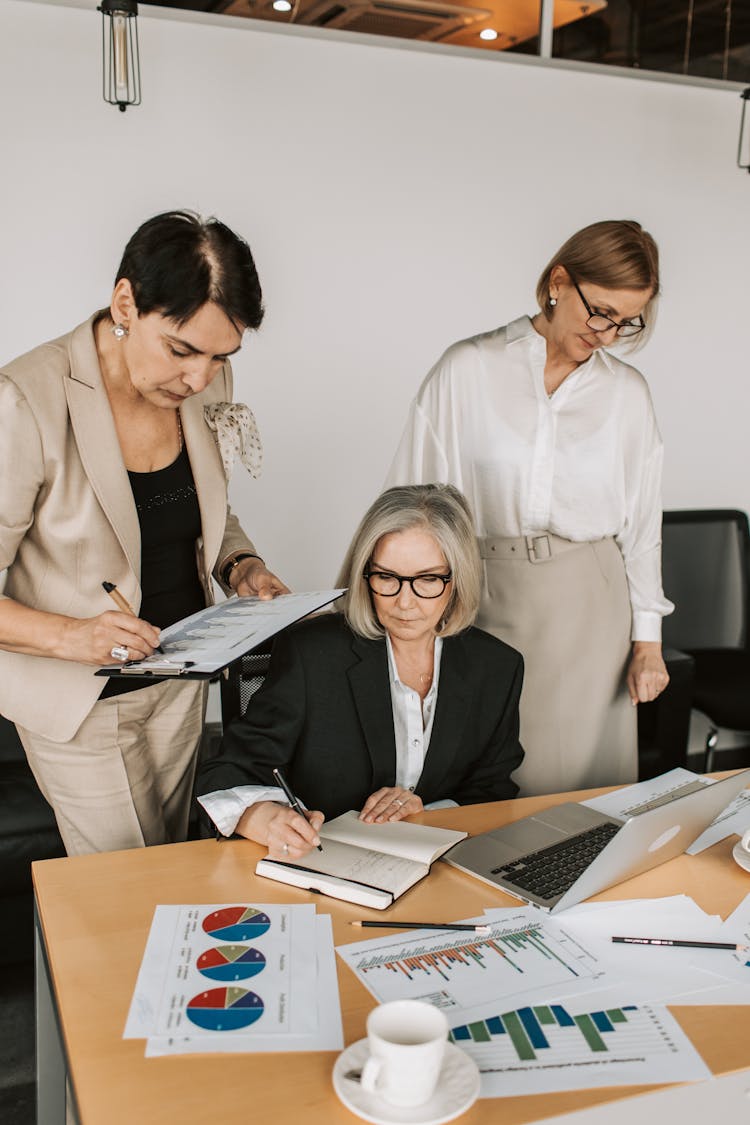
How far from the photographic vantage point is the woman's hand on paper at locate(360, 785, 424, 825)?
182 cm

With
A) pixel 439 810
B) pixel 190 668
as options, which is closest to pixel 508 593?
pixel 439 810

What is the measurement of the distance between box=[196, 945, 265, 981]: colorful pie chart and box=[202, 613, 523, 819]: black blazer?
20.4 inches

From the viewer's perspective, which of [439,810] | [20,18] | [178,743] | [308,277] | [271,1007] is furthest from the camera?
[308,277]

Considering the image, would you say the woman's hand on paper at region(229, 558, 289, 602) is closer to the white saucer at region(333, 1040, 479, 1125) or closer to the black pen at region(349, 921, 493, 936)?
the black pen at region(349, 921, 493, 936)

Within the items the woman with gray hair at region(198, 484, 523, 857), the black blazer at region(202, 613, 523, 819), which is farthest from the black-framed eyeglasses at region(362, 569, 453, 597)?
the black blazer at region(202, 613, 523, 819)

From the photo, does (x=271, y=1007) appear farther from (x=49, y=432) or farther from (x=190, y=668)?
(x=49, y=432)

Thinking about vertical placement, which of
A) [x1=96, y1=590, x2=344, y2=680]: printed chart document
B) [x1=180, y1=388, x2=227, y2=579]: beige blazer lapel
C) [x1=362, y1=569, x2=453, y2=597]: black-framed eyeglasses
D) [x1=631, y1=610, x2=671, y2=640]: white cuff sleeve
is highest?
[x1=180, y1=388, x2=227, y2=579]: beige blazer lapel

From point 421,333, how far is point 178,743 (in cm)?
207

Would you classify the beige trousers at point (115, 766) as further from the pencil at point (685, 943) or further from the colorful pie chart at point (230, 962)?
the pencil at point (685, 943)

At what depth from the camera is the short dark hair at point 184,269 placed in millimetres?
1681

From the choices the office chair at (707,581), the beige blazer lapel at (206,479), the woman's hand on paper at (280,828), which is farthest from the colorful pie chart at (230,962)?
the office chair at (707,581)

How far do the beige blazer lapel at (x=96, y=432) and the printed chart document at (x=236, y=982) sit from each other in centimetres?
69

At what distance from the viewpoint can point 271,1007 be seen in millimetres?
1262

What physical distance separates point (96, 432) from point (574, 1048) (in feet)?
3.88
